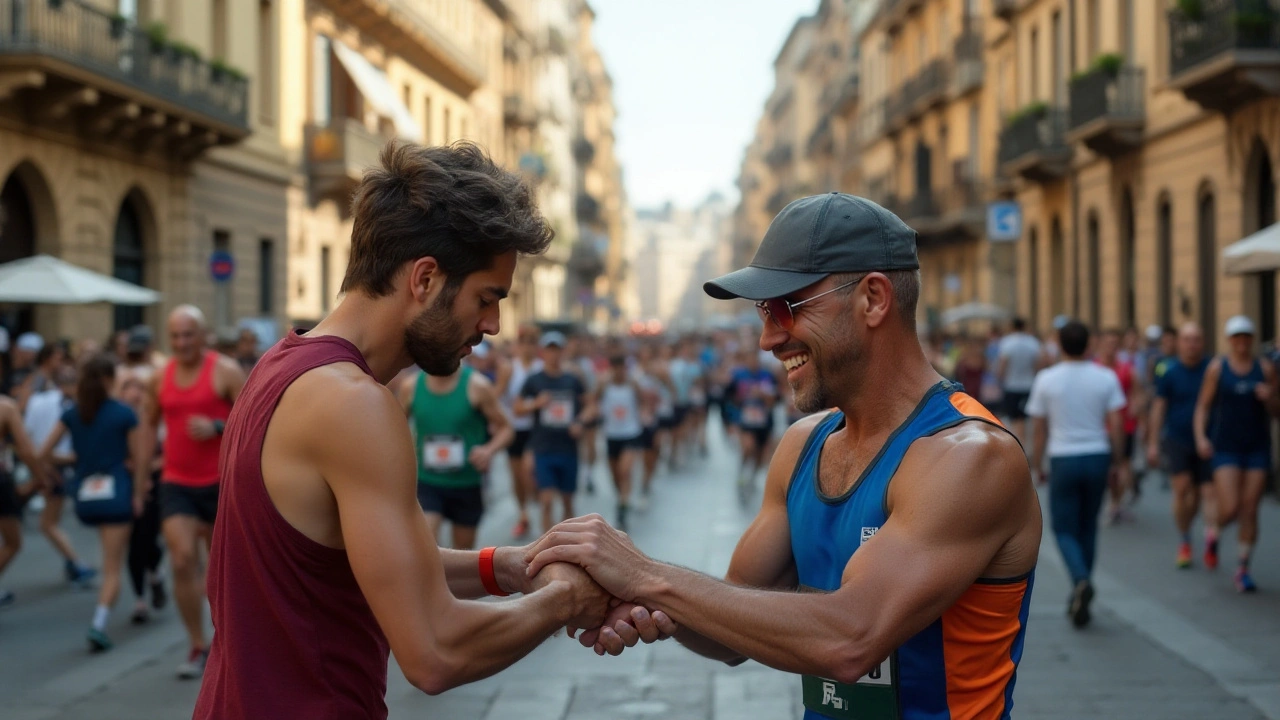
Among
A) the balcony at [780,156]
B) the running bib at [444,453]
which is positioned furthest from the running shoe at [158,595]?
the balcony at [780,156]

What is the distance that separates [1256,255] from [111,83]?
48.2 feet

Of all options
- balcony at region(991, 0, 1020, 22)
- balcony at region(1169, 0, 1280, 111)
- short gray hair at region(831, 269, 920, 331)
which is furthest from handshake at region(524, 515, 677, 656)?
balcony at region(991, 0, 1020, 22)

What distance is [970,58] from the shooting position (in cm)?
4019

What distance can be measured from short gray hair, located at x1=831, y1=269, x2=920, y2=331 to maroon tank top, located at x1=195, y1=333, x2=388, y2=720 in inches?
38.0

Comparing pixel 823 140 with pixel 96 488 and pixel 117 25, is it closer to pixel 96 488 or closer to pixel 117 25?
pixel 117 25

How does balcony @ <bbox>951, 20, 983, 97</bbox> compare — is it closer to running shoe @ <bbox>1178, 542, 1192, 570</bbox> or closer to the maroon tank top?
running shoe @ <bbox>1178, 542, 1192, 570</bbox>

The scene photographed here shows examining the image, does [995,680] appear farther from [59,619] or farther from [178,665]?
[59,619]

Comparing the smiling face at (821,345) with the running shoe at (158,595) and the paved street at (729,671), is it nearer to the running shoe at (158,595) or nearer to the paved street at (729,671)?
the paved street at (729,671)

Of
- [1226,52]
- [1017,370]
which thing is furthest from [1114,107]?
[1017,370]

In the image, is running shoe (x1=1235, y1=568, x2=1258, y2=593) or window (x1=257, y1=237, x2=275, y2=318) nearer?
running shoe (x1=1235, y1=568, x2=1258, y2=593)

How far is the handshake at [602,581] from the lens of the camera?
3264 mm

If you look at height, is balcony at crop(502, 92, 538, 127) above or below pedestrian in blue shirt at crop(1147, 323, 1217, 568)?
above

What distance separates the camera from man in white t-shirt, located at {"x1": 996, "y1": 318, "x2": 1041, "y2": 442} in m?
20.9

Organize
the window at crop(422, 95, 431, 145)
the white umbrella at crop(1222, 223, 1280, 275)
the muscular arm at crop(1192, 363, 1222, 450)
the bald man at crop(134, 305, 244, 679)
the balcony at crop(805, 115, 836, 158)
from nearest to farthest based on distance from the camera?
the bald man at crop(134, 305, 244, 679) → the muscular arm at crop(1192, 363, 1222, 450) → the white umbrella at crop(1222, 223, 1280, 275) → the window at crop(422, 95, 431, 145) → the balcony at crop(805, 115, 836, 158)
